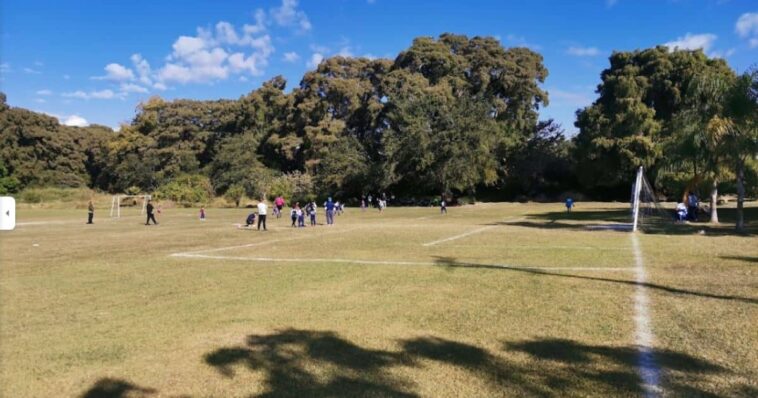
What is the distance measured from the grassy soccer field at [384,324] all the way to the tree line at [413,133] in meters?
25.2

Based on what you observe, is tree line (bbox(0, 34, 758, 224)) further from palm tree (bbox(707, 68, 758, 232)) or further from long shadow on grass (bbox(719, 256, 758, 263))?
long shadow on grass (bbox(719, 256, 758, 263))

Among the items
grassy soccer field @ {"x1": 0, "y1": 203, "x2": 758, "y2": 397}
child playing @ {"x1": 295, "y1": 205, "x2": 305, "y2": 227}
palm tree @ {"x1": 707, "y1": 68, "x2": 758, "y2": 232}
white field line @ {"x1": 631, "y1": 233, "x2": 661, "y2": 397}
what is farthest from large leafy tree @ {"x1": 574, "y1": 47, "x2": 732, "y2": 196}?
white field line @ {"x1": 631, "y1": 233, "x2": 661, "y2": 397}

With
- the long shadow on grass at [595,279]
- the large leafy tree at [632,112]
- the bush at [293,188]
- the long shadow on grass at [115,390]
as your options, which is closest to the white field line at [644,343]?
the long shadow on grass at [595,279]

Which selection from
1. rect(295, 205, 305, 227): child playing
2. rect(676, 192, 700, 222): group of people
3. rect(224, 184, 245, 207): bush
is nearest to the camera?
rect(676, 192, 700, 222): group of people

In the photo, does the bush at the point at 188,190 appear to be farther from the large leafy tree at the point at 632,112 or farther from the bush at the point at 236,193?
the large leafy tree at the point at 632,112

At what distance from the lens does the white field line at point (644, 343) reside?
468cm

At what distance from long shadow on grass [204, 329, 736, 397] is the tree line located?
29764 mm

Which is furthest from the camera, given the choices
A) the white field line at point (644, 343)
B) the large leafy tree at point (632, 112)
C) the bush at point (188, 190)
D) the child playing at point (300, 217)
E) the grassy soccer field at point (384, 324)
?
the bush at point (188, 190)

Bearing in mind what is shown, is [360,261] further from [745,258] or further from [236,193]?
[236,193]

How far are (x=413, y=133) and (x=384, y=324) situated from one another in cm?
4161

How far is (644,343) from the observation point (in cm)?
586

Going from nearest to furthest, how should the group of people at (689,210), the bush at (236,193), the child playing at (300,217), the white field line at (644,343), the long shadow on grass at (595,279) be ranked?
the white field line at (644,343) < the long shadow on grass at (595,279) < the group of people at (689,210) < the child playing at (300,217) < the bush at (236,193)

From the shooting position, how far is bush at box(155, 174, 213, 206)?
195 feet

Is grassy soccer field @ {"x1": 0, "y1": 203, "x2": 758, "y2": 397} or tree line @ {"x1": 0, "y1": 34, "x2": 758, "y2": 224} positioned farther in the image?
tree line @ {"x1": 0, "y1": 34, "x2": 758, "y2": 224}
